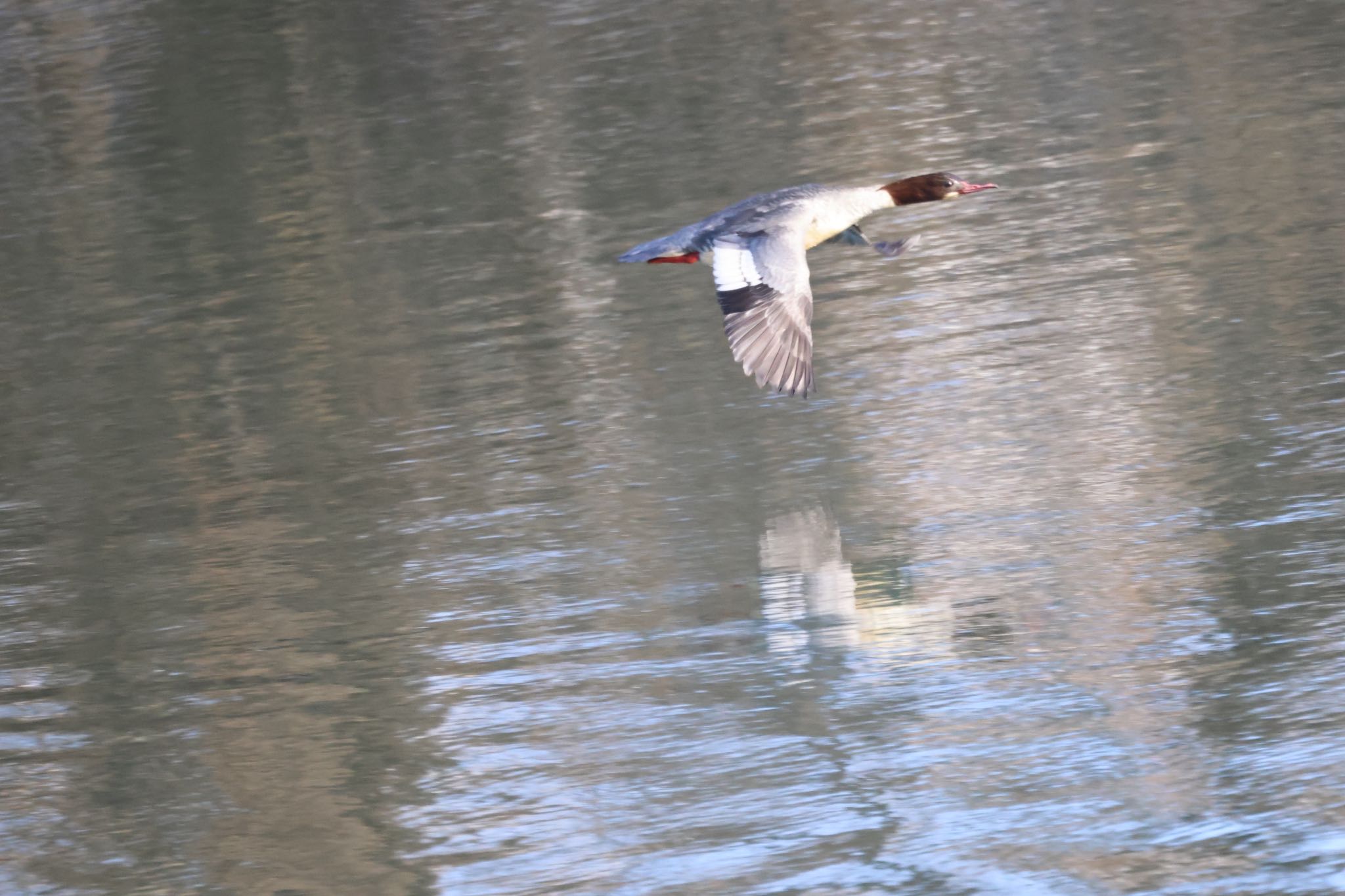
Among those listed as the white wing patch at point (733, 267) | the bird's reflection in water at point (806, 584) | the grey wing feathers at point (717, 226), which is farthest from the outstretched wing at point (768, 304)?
the bird's reflection in water at point (806, 584)

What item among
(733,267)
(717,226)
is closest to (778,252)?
(733,267)

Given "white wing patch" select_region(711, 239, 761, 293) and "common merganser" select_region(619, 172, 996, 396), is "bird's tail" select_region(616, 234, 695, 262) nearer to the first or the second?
"common merganser" select_region(619, 172, 996, 396)

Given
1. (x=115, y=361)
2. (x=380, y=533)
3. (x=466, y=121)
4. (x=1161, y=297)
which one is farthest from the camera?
(x=466, y=121)

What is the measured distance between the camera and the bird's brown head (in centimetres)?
853

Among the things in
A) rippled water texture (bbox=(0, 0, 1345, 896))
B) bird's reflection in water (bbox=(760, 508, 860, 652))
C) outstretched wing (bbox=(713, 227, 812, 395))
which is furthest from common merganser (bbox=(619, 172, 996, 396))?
rippled water texture (bbox=(0, 0, 1345, 896))

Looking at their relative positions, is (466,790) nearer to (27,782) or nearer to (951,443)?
(27,782)

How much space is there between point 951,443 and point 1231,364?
4.36 feet

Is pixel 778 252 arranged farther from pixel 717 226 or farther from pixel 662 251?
pixel 662 251

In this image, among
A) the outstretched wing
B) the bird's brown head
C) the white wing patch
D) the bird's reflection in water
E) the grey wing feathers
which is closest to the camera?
the bird's reflection in water

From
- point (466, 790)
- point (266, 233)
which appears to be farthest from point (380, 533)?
point (266, 233)

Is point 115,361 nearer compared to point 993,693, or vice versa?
point 993,693

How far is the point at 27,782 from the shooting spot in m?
6.16

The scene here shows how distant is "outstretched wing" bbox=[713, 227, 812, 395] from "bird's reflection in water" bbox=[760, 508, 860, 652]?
0.56 meters

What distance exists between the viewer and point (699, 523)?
7547mm
